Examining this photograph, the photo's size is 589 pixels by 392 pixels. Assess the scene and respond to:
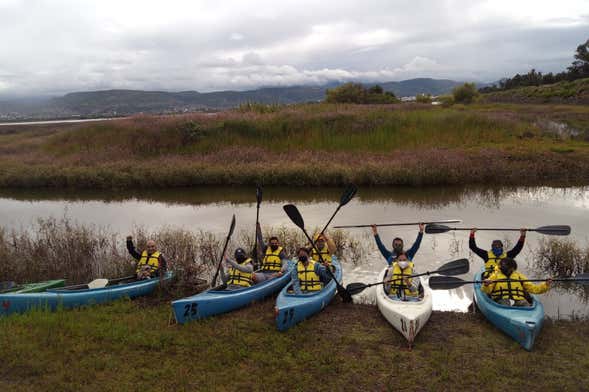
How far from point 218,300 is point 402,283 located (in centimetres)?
363

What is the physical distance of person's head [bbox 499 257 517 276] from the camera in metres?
7.78

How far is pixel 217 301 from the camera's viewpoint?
8336mm

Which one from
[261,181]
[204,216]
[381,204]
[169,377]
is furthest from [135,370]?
[261,181]

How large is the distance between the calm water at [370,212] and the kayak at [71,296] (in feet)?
15.1

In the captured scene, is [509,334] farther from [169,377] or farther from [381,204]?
[381,204]

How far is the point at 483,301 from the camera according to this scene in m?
8.10

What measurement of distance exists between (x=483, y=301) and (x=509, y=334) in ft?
2.76

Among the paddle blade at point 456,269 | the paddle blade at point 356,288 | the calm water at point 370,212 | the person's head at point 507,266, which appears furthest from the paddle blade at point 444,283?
the paddle blade at point 356,288

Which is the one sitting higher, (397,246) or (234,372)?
(397,246)

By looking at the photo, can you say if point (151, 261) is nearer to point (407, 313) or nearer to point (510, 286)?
point (407, 313)

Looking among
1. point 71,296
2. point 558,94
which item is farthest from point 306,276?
point 558,94

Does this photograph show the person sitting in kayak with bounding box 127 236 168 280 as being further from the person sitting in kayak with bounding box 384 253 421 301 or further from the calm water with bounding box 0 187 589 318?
the person sitting in kayak with bounding box 384 253 421 301

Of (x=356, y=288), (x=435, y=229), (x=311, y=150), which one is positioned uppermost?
(x=311, y=150)

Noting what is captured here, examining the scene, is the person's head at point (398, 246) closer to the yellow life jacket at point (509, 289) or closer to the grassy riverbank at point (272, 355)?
the grassy riverbank at point (272, 355)
